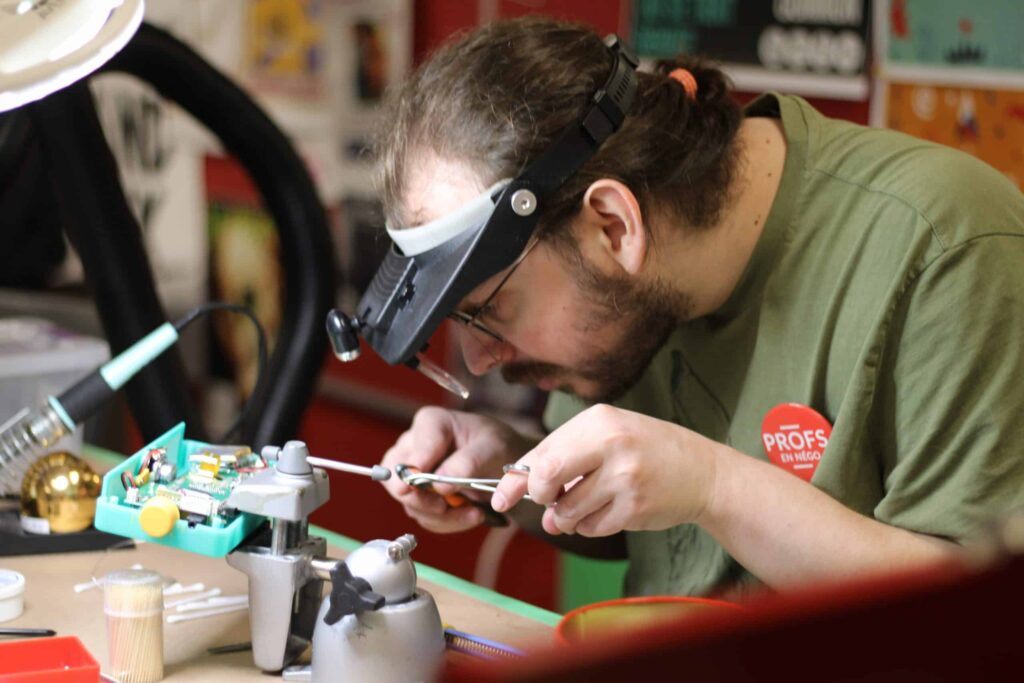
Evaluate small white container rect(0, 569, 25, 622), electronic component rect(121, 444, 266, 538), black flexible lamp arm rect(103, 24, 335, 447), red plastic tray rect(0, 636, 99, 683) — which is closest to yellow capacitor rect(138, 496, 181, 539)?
electronic component rect(121, 444, 266, 538)

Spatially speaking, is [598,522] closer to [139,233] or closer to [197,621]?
[197,621]

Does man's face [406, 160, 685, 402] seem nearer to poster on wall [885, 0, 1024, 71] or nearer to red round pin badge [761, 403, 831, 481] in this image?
red round pin badge [761, 403, 831, 481]

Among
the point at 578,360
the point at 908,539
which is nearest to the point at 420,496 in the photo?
the point at 578,360

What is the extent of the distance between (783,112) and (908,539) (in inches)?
20.2

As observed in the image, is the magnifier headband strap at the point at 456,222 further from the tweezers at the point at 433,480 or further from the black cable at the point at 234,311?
the black cable at the point at 234,311

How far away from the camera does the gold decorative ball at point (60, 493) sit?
4.54ft

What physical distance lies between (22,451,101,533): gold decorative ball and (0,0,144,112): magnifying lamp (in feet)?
1.77

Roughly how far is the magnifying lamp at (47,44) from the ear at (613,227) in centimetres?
47

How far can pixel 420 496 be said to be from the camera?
1350mm

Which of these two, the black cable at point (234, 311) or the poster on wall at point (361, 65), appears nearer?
the black cable at point (234, 311)

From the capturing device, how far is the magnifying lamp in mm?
975

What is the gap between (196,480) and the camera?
1.12 metres

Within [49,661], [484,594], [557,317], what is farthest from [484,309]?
[49,661]

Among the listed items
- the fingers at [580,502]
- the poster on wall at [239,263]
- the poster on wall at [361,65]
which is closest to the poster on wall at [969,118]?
the fingers at [580,502]
